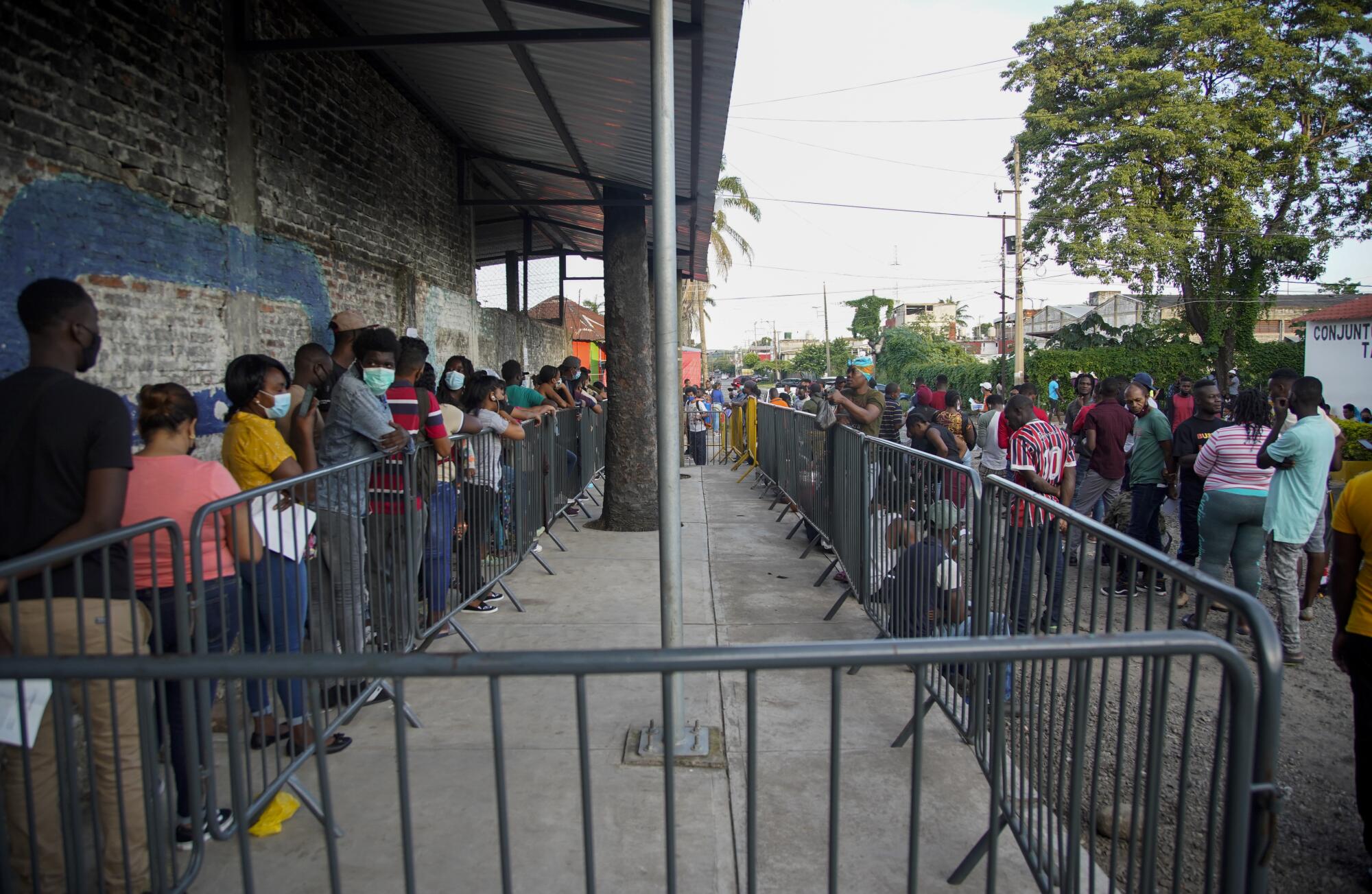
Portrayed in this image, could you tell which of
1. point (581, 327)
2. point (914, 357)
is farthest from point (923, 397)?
point (914, 357)

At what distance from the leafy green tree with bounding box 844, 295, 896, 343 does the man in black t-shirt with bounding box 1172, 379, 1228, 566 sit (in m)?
76.1

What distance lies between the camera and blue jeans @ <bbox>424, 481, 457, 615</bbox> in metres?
5.07

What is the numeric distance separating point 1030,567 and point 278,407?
129 inches

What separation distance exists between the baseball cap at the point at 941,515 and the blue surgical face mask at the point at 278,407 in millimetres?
3032

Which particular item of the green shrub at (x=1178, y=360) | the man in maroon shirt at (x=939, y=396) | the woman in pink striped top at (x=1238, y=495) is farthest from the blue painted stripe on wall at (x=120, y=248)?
the green shrub at (x=1178, y=360)

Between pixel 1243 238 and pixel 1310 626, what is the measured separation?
29.3 metres

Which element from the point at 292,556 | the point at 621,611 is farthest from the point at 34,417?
the point at 621,611

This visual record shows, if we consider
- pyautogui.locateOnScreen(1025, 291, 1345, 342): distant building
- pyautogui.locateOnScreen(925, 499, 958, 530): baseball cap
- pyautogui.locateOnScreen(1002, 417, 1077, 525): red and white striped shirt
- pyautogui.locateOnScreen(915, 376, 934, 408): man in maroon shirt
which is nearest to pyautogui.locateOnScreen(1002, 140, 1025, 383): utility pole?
pyautogui.locateOnScreen(1025, 291, 1345, 342): distant building

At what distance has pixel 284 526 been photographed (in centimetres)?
358

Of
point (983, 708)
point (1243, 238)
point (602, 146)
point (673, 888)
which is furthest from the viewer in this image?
point (1243, 238)

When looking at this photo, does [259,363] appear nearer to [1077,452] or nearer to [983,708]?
[983,708]

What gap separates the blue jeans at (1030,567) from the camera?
288 cm

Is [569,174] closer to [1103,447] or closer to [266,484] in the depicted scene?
[1103,447]

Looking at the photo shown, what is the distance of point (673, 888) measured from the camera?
1986 mm
